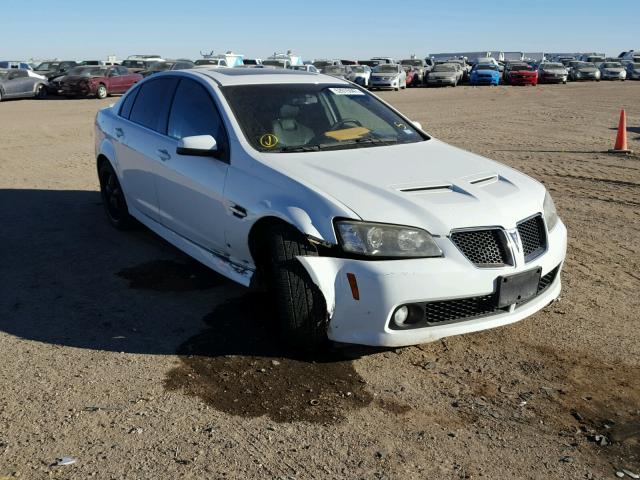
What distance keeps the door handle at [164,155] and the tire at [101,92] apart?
24.8m

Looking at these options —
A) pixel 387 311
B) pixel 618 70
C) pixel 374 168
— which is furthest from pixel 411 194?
pixel 618 70

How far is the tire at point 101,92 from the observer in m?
28.5

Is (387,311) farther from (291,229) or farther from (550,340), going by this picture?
(550,340)

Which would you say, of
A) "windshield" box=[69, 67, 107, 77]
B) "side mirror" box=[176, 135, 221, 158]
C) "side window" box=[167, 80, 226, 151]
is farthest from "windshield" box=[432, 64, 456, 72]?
"side mirror" box=[176, 135, 221, 158]

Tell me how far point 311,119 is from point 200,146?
93cm

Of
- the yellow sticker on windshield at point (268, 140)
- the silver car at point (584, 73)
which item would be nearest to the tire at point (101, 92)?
the yellow sticker on windshield at point (268, 140)

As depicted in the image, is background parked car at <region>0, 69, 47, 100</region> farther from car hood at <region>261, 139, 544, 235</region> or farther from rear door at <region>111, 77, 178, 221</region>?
car hood at <region>261, 139, 544, 235</region>

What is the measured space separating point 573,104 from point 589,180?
56.4 feet

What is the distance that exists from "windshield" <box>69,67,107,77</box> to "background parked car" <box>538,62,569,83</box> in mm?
28056

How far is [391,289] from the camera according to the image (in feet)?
12.2

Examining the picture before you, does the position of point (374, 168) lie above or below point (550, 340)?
above

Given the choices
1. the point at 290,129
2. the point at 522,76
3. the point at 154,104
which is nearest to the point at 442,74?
the point at 522,76

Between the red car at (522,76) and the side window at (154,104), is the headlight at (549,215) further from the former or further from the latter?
the red car at (522,76)

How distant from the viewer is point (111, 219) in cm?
706
